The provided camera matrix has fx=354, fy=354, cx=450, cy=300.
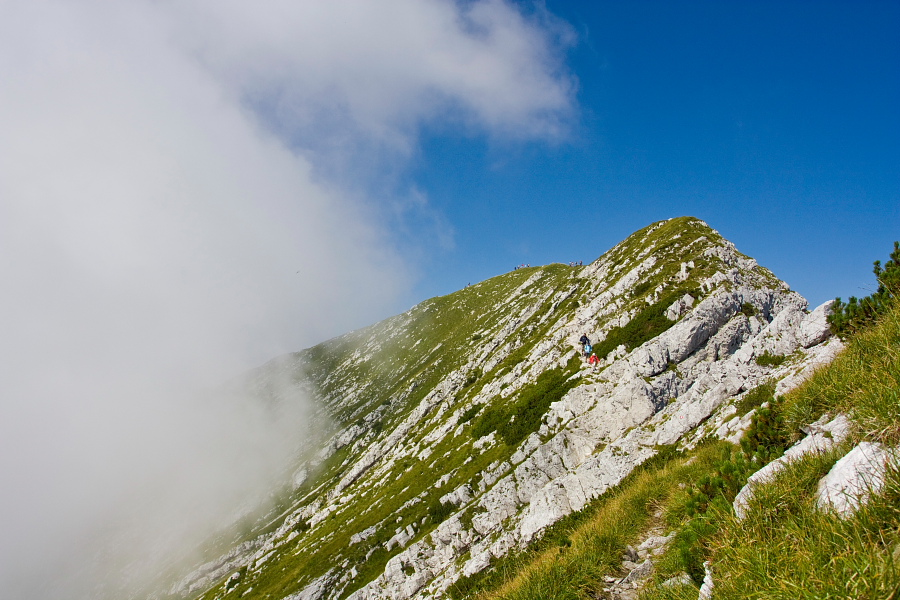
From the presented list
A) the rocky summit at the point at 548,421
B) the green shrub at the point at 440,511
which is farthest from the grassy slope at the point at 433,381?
the rocky summit at the point at 548,421

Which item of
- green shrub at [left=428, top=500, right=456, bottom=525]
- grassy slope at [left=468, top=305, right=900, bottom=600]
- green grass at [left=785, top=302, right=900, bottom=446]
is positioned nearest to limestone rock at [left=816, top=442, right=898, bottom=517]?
grassy slope at [left=468, top=305, right=900, bottom=600]

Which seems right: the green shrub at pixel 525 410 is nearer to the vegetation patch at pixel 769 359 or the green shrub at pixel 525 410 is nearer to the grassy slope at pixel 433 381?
the grassy slope at pixel 433 381

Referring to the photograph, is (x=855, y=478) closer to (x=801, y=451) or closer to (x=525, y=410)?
(x=801, y=451)

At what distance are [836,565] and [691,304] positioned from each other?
47221mm

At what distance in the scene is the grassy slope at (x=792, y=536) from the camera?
3.32 metres

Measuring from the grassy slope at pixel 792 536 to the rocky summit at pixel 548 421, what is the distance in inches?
239

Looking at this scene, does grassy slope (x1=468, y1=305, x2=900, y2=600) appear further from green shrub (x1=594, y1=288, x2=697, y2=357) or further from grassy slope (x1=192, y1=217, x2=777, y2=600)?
grassy slope (x1=192, y1=217, x2=777, y2=600)

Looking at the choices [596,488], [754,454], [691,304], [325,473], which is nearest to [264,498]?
[325,473]

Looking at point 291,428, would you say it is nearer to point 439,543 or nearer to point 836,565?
point 439,543

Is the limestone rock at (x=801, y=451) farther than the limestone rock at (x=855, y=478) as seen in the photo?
Yes

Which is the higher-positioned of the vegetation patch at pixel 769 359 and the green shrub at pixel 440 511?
the vegetation patch at pixel 769 359

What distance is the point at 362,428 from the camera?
11075 centimetres

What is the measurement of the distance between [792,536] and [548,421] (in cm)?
3996

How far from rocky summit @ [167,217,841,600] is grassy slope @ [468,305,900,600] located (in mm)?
6065
